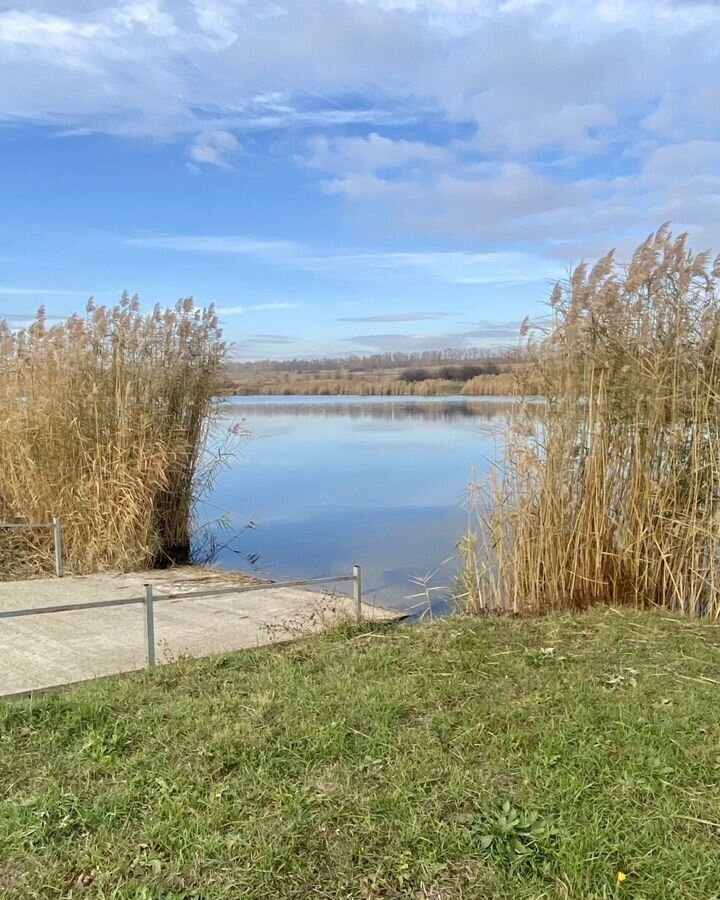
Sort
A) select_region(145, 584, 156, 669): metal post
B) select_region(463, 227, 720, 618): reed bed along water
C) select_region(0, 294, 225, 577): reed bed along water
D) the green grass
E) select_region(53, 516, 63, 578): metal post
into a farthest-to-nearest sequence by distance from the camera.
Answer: select_region(0, 294, 225, 577): reed bed along water, select_region(53, 516, 63, 578): metal post, select_region(463, 227, 720, 618): reed bed along water, select_region(145, 584, 156, 669): metal post, the green grass

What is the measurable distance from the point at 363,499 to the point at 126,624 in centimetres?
610

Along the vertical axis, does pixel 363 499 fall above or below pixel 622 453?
below

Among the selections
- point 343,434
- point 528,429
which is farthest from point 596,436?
point 343,434

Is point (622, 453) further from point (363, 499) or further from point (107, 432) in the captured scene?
point (363, 499)

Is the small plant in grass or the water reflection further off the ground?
the water reflection

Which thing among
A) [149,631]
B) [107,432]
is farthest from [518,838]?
[107,432]

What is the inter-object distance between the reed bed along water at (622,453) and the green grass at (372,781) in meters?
1.16

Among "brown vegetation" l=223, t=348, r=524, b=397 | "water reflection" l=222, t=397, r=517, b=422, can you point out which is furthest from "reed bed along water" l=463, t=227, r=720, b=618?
"water reflection" l=222, t=397, r=517, b=422

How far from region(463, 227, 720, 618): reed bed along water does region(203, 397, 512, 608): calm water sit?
0.46 m

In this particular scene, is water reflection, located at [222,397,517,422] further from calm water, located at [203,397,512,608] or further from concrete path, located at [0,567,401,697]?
concrete path, located at [0,567,401,697]

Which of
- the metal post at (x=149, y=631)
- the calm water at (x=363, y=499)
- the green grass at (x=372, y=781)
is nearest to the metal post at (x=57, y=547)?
the calm water at (x=363, y=499)

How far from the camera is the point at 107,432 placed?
21.8 feet

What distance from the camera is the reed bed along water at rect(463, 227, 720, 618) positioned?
4.61 meters

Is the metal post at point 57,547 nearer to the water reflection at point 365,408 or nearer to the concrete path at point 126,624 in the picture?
the concrete path at point 126,624
